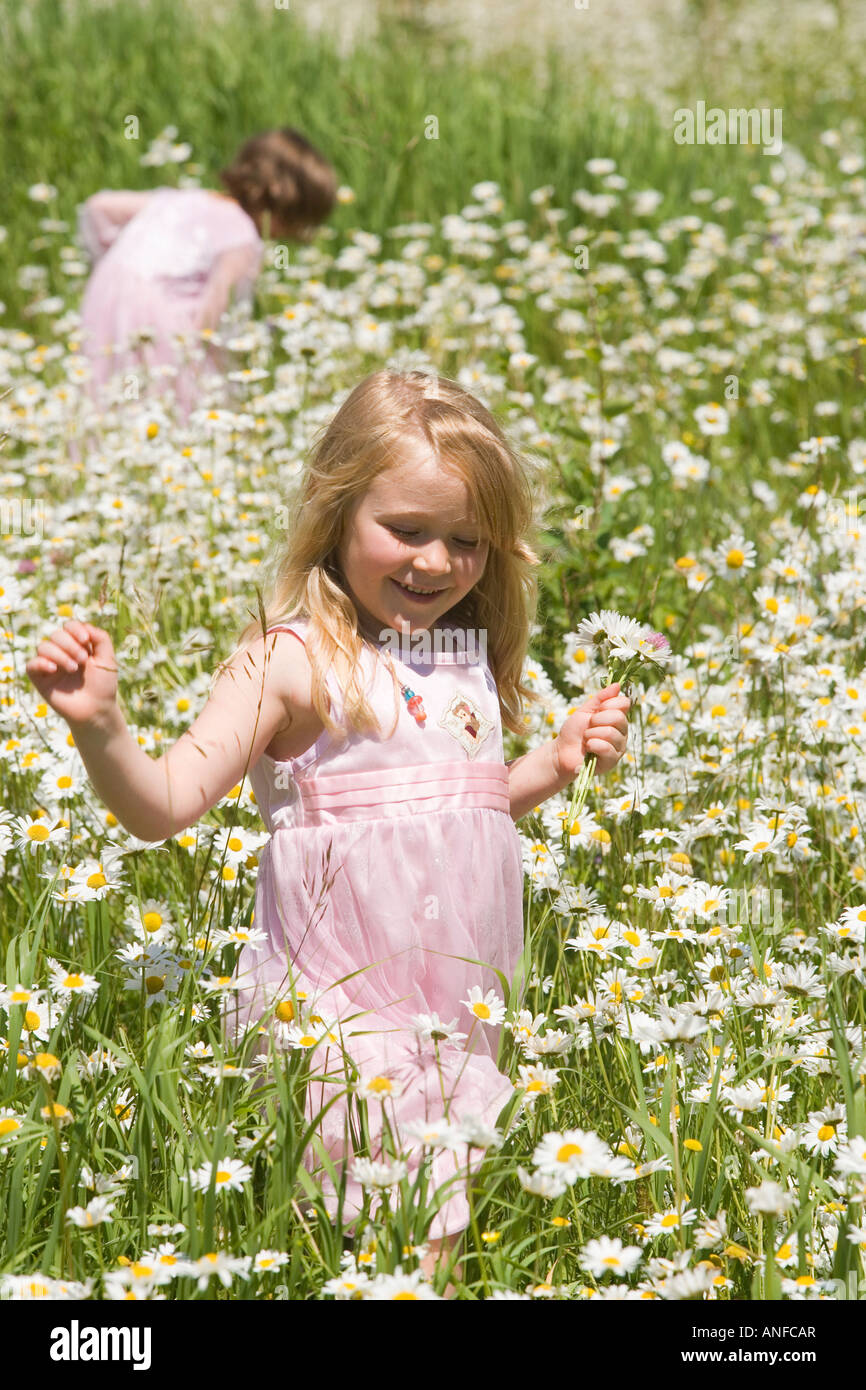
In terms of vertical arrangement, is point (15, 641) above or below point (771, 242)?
below

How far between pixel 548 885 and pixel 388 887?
1.24 ft

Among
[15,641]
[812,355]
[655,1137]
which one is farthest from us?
[812,355]

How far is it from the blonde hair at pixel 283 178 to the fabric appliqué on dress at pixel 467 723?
4.26m

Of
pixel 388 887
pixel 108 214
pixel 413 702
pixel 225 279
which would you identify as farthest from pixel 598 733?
pixel 108 214

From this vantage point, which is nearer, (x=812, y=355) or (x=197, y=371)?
(x=197, y=371)

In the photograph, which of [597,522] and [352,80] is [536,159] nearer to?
[352,80]

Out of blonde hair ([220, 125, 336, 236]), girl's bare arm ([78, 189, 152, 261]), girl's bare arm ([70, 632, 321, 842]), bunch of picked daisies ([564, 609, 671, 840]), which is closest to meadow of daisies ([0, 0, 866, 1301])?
bunch of picked daisies ([564, 609, 671, 840])

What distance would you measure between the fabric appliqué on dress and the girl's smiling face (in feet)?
0.45

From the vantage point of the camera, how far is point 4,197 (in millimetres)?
7398

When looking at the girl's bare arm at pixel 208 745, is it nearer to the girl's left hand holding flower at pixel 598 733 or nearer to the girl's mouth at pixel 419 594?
the girl's mouth at pixel 419 594
